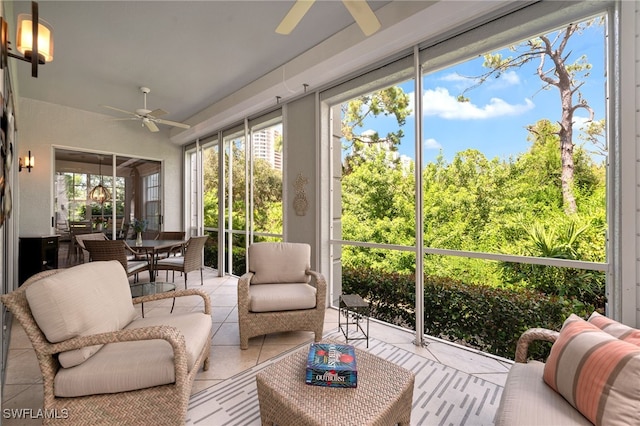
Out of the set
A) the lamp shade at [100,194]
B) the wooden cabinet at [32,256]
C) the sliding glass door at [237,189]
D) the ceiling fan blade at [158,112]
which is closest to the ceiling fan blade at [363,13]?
the sliding glass door at [237,189]

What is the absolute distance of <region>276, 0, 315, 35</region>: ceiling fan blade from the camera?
1787 millimetres

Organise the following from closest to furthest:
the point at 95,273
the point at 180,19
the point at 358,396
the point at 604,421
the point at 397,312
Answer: the point at 604,421
the point at 358,396
the point at 95,273
the point at 180,19
the point at 397,312

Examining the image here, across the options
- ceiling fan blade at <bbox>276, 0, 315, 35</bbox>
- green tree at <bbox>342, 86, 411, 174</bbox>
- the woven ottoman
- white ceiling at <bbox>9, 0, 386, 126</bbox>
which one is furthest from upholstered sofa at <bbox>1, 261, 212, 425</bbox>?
green tree at <bbox>342, 86, 411, 174</bbox>

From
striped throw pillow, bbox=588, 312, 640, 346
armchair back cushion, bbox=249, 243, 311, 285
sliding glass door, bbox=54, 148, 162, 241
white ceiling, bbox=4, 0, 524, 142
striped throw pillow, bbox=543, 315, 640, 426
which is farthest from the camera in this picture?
sliding glass door, bbox=54, 148, 162, 241

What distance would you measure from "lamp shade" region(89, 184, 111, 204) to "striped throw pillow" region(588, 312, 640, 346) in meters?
7.23

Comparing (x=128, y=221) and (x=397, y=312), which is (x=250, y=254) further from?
(x=128, y=221)

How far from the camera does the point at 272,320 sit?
2.53 metres

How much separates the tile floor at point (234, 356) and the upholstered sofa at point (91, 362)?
607 mm

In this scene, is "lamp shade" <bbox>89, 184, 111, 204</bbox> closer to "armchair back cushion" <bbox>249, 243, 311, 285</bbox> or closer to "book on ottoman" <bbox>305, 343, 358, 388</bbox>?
"armchair back cushion" <bbox>249, 243, 311, 285</bbox>

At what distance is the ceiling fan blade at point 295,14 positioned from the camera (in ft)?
5.86

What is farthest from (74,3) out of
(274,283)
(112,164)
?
(112,164)

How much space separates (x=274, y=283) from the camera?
2963 millimetres

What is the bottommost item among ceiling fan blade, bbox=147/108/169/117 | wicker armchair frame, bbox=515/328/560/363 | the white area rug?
the white area rug

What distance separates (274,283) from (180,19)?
282 centimetres
